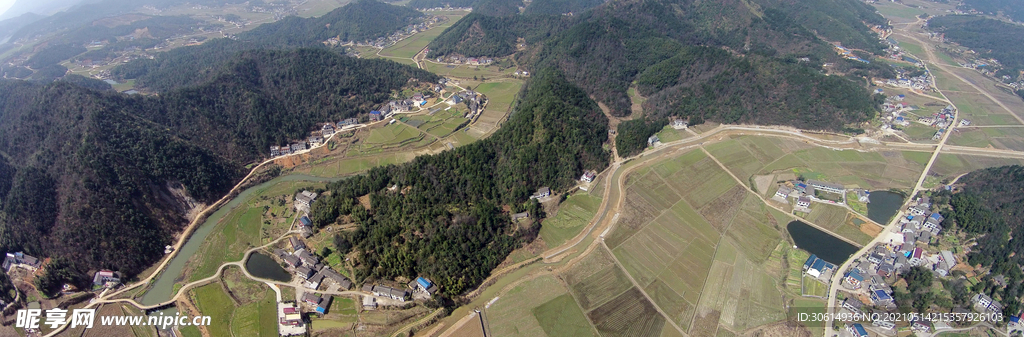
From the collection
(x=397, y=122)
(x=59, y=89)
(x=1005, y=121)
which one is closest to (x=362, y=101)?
(x=397, y=122)

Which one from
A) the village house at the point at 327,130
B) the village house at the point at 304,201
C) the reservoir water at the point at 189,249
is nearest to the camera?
the reservoir water at the point at 189,249

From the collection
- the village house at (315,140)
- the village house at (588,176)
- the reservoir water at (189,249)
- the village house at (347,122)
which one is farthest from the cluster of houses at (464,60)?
the village house at (588,176)

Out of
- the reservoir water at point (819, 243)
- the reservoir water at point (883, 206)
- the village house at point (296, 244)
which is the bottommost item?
the reservoir water at point (883, 206)

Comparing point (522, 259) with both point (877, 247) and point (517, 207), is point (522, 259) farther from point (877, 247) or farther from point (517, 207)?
point (877, 247)

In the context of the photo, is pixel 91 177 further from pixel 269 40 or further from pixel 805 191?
pixel 269 40

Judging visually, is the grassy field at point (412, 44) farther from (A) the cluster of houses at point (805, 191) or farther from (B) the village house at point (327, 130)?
(A) the cluster of houses at point (805, 191)

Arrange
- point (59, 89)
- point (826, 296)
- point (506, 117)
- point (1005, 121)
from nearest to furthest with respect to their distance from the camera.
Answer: point (826, 296) → point (59, 89) → point (1005, 121) → point (506, 117)
